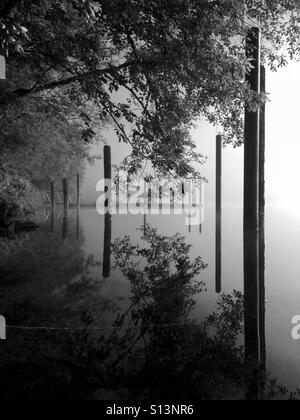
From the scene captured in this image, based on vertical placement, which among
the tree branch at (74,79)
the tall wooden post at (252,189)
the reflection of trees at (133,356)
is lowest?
the reflection of trees at (133,356)

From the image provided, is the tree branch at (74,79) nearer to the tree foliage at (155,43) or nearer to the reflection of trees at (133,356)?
the tree foliage at (155,43)

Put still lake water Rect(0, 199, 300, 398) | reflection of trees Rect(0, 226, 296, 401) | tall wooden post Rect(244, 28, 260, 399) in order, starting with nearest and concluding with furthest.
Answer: reflection of trees Rect(0, 226, 296, 401) → still lake water Rect(0, 199, 300, 398) → tall wooden post Rect(244, 28, 260, 399)

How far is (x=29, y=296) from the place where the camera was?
1038cm

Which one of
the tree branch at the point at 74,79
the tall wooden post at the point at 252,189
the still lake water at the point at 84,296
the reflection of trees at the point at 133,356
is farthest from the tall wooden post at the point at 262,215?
the tree branch at the point at 74,79

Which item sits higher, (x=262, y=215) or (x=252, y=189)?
(x=252, y=189)

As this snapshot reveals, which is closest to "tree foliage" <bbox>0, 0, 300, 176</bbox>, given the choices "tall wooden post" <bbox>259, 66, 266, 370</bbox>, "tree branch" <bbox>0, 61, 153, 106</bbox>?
"tree branch" <bbox>0, 61, 153, 106</bbox>

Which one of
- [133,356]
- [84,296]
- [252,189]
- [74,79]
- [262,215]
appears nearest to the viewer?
[133,356]

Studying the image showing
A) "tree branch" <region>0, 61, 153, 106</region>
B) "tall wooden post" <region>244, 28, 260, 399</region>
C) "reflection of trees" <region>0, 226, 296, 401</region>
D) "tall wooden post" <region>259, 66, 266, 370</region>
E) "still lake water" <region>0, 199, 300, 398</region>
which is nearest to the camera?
"reflection of trees" <region>0, 226, 296, 401</region>

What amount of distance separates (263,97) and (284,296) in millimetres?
9827

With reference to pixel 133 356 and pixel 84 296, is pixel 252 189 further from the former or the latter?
pixel 84 296

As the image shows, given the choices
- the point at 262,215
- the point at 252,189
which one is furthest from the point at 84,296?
the point at 262,215

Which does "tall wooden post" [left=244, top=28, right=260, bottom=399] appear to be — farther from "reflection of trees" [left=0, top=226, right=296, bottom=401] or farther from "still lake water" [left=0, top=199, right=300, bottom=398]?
"still lake water" [left=0, top=199, right=300, bottom=398]

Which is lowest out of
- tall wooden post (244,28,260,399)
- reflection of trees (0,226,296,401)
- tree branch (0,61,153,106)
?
reflection of trees (0,226,296,401)
